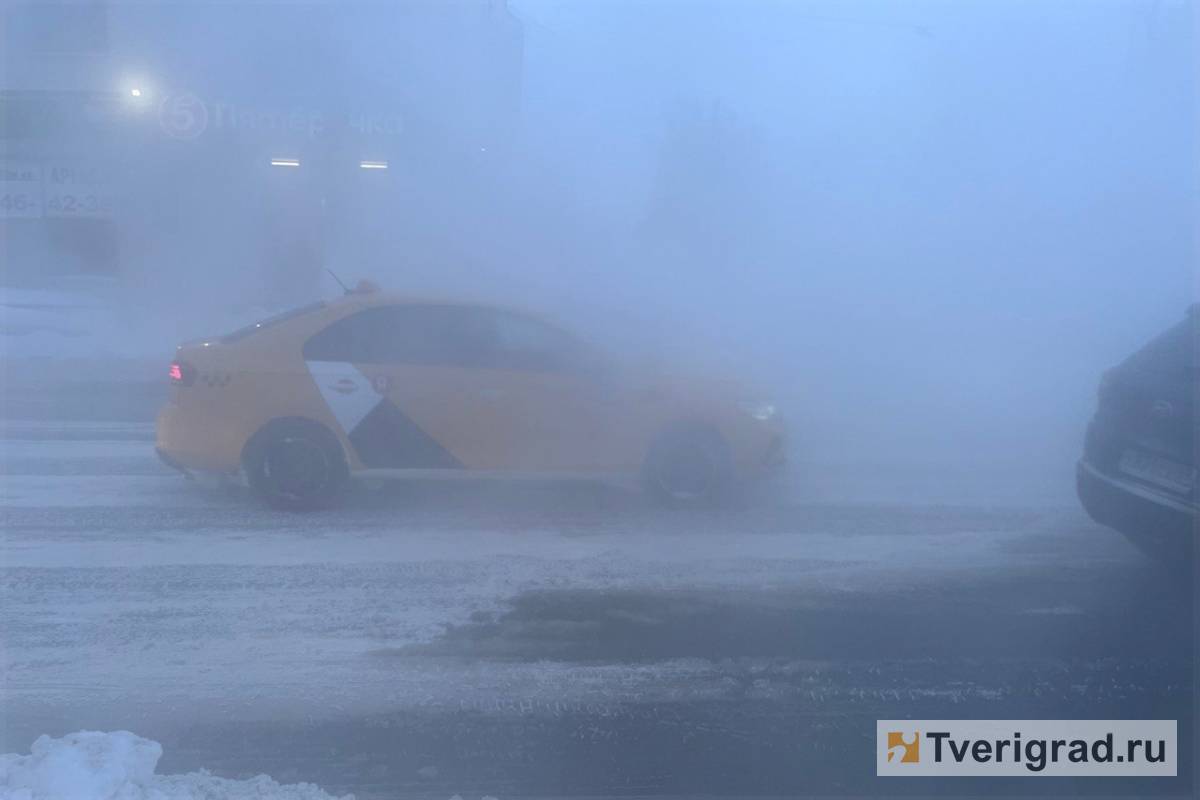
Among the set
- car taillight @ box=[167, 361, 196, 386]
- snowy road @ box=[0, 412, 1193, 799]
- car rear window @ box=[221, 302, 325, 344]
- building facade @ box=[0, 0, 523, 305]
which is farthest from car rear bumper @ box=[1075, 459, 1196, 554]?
building facade @ box=[0, 0, 523, 305]

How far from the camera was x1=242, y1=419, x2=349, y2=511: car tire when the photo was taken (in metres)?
6.95

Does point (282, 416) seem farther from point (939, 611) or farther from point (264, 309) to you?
point (264, 309)

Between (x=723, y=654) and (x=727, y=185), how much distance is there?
15091 mm

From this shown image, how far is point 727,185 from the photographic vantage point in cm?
1922

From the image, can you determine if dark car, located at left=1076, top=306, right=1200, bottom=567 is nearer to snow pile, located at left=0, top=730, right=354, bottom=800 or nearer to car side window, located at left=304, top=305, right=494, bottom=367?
car side window, located at left=304, top=305, right=494, bottom=367

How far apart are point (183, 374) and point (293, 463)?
86cm

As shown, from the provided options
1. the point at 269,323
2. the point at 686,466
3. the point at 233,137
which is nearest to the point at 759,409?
the point at 686,466

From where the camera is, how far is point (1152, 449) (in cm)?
546

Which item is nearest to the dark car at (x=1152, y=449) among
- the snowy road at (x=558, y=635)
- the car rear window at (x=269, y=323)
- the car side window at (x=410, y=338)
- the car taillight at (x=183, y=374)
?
the snowy road at (x=558, y=635)

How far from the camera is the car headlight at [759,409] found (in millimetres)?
7344

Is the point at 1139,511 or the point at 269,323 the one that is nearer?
the point at 1139,511

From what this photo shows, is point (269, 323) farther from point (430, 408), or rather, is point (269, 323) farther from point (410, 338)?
point (430, 408)

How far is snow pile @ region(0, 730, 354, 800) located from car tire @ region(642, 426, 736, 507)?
3812mm

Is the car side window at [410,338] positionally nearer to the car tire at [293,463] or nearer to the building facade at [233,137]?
the car tire at [293,463]
